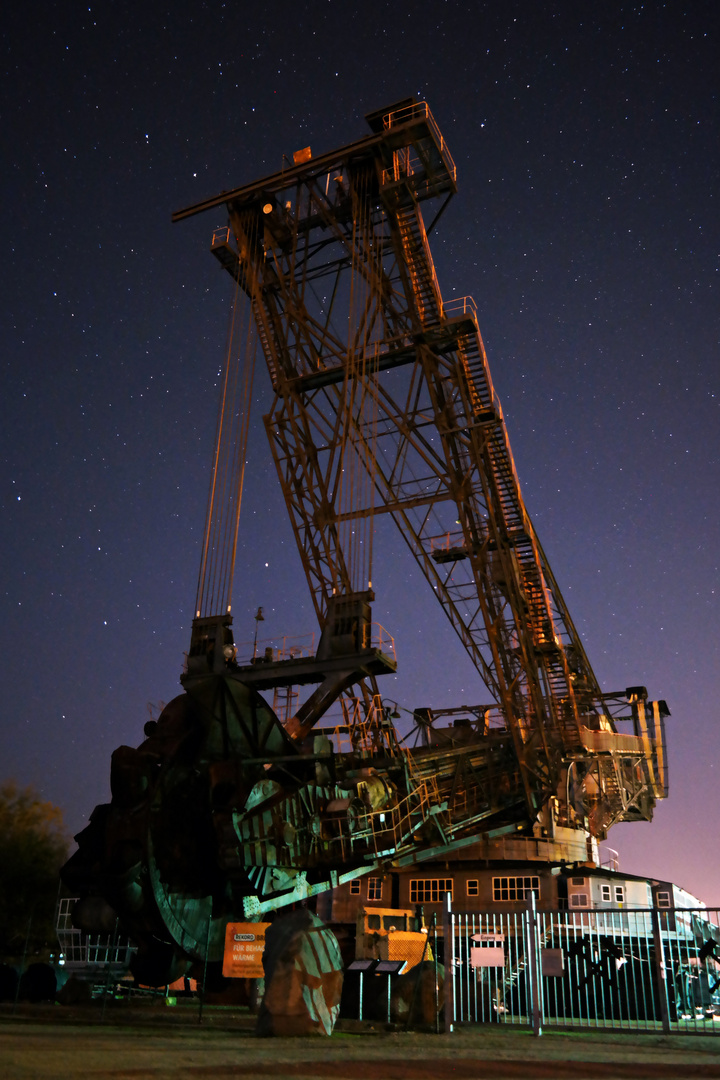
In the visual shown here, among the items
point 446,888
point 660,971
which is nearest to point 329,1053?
point 660,971

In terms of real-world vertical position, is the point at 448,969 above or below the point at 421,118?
below

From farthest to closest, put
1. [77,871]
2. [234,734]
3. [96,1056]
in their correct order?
[234,734] → [77,871] → [96,1056]

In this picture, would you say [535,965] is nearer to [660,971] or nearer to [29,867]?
[660,971]

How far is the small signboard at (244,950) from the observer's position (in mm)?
14539

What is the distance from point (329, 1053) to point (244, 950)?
5.16m

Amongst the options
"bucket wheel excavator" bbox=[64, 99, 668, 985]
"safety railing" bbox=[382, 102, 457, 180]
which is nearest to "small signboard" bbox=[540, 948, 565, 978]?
"bucket wheel excavator" bbox=[64, 99, 668, 985]

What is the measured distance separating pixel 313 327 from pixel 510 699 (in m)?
13.2

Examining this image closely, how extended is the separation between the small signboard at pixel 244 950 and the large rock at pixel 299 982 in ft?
8.07

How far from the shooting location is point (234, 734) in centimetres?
1862

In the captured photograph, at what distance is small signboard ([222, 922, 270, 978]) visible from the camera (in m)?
14.5

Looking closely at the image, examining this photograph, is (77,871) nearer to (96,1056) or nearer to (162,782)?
(162,782)

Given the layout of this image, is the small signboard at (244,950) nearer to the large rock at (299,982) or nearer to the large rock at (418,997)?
the large rock at (418,997)

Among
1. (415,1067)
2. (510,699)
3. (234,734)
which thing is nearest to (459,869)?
(510,699)

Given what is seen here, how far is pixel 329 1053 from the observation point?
9891 mm
